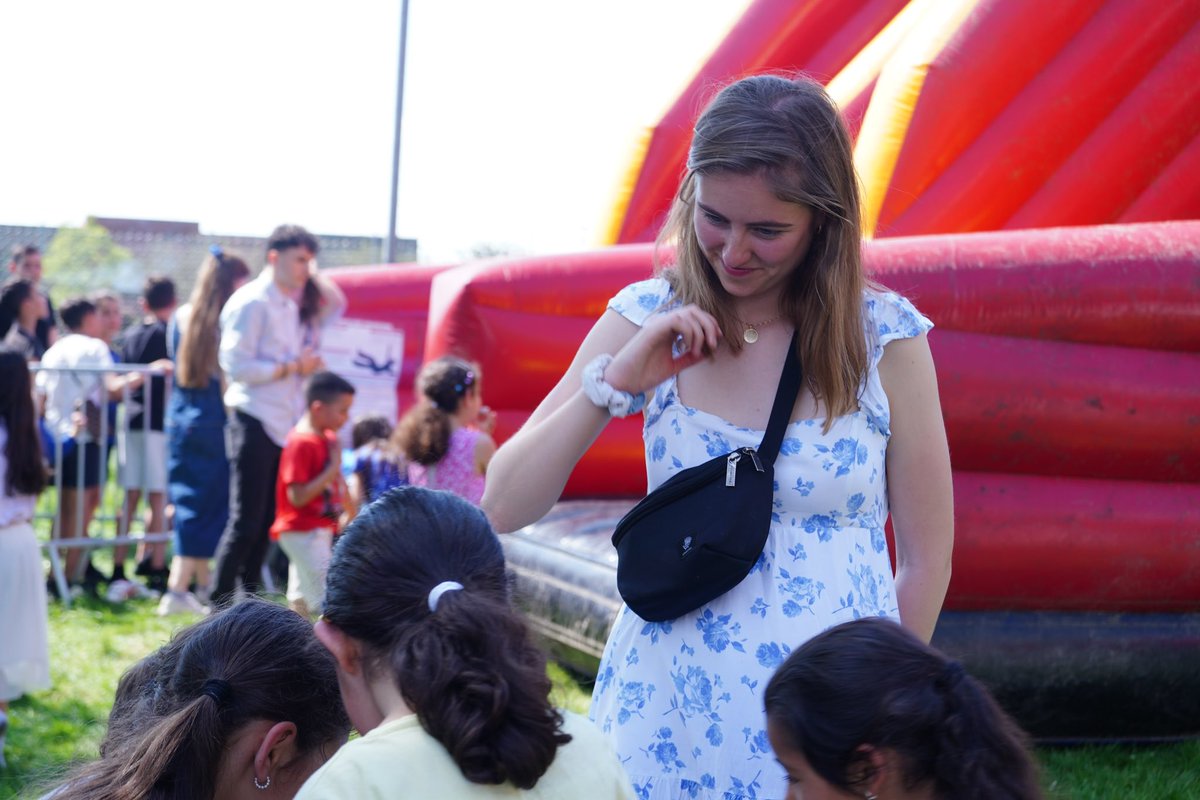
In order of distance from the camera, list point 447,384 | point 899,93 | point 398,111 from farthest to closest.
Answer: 1. point 398,111
2. point 899,93
3. point 447,384

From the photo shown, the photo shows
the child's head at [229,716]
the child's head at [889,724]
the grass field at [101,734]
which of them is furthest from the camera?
the grass field at [101,734]

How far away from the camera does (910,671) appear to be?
1.53 meters

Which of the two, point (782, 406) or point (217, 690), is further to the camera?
point (782, 406)

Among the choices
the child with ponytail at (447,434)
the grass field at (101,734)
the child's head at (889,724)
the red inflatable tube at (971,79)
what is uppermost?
the red inflatable tube at (971,79)

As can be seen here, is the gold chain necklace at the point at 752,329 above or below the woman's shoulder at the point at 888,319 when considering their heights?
below

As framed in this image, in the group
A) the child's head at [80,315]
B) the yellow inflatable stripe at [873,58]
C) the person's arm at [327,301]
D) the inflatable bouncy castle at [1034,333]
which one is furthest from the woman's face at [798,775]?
the child's head at [80,315]

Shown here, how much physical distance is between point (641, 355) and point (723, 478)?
0.20 m

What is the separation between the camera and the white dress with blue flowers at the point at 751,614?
1.79 metres

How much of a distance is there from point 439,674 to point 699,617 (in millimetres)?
551

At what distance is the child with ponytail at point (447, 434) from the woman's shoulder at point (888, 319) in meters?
2.80

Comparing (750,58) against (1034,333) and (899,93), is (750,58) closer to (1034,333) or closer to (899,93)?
(899,93)

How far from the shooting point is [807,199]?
1.81 meters

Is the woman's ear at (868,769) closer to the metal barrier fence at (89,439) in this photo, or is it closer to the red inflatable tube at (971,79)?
the red inflatable tube at (971,79)

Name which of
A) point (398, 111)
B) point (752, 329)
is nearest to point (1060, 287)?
point (752, 329)
